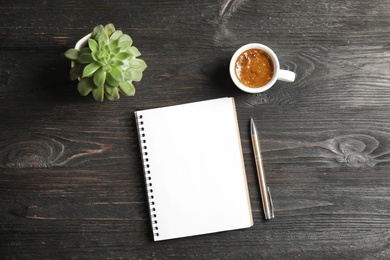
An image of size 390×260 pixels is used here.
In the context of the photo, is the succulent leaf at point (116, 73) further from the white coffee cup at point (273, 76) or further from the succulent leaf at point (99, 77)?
the white coffee cup at point (273, 76)

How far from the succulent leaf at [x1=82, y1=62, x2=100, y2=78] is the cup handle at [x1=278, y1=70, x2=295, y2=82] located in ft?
1.46

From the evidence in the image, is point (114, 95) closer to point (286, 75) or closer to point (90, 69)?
point (90, 69)

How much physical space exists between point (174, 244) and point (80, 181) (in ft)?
0.97

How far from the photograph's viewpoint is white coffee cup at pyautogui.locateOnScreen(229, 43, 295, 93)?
121 centimetres

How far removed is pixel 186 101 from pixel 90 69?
0.90 feet

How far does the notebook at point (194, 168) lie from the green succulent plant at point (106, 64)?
0.40 feet

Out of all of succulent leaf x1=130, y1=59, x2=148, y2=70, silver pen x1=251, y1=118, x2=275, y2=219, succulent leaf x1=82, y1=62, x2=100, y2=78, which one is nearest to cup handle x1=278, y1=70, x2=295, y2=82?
silver pen x1=251, y1=118, x2=275, y2=219

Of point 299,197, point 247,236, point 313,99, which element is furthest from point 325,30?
point 247,236

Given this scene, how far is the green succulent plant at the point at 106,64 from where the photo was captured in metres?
1.13

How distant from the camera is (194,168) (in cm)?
127

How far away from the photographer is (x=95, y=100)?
1.28 meters

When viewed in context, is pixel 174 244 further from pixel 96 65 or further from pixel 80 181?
pixel 96 65

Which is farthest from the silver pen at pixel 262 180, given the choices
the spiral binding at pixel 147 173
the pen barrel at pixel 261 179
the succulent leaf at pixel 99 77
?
the succulent leaf at pixel 99 77

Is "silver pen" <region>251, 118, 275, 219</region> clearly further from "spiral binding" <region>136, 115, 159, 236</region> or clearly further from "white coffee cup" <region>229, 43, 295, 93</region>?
"spiral binding" <region>136, 115, 159, 236</region>
